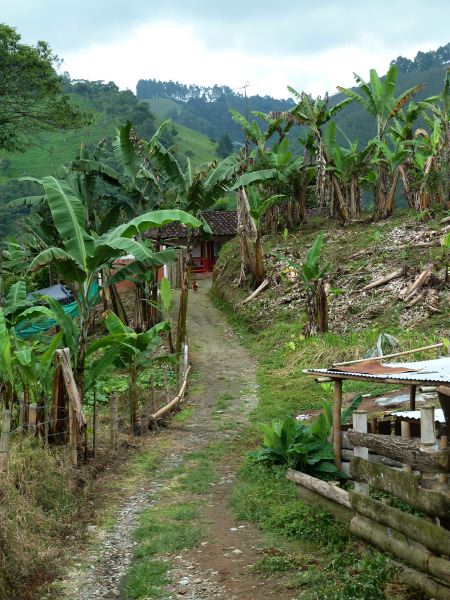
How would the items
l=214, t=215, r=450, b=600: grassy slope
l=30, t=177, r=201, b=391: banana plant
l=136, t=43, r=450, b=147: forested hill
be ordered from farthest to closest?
l=136, t=43, r=450, b=147: forested hill → l=30, t=177, r=201, b=391: banana plant → l=214, t=215, r=450, b=600: grassy slope

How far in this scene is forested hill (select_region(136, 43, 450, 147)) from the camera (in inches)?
2698

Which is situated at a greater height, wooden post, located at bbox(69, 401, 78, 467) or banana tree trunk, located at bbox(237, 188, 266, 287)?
banana tree trunk, located at bbox(237, 188, 266, 287)

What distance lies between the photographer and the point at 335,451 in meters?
8.90

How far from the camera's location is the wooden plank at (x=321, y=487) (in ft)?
25.7

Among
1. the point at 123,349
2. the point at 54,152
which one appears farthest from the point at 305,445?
the point at 54,152

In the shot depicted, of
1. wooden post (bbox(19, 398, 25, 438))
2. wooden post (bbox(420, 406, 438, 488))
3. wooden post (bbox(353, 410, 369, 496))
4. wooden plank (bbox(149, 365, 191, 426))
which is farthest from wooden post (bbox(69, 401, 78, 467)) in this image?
wooden post (bbox(420, 406, 438, 488))

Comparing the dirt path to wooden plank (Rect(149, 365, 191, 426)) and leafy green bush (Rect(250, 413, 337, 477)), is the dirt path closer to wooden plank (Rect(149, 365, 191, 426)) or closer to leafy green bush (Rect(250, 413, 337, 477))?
wooden plank (Rect(149, 365, 191, 426))

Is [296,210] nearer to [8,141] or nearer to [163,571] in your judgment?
[8,141]

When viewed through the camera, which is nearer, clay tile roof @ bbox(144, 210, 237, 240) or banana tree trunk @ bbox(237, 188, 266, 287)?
banana tree trunk @ bbox(237, 188, 266, 287)

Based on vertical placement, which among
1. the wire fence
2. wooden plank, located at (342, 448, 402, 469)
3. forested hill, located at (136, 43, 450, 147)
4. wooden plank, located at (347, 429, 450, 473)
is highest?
forested hill, located at (136, 43, 450, 147)

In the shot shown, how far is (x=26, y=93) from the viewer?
23203 mm

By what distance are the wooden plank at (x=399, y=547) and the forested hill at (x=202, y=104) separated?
116197mm

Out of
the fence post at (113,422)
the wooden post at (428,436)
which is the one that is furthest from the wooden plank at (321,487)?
the fence post at (113,422)

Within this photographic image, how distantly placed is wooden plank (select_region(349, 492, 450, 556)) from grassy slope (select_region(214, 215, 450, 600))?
0.37 metres
